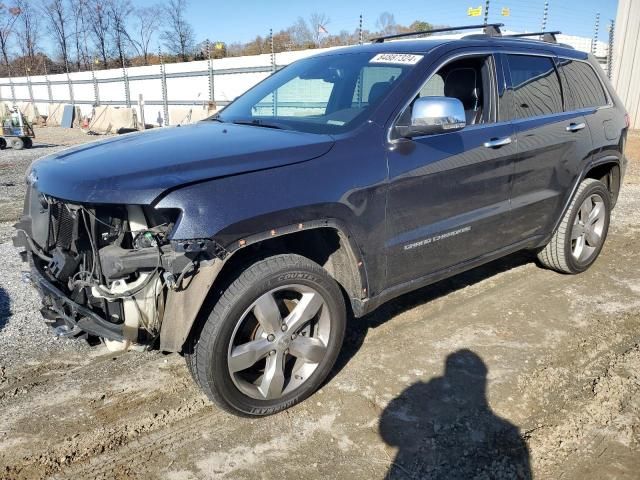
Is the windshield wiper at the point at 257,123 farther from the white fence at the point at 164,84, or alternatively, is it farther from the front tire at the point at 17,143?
the front tire at the point at 17,143

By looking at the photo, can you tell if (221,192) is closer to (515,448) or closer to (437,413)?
(437,413)

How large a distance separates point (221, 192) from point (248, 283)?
18.4 inches

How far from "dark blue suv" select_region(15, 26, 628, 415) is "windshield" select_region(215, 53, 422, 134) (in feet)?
0.05

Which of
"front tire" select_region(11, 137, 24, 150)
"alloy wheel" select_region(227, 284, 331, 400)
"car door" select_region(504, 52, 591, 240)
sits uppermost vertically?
"car door" select_region(504, 52, 591, 240)

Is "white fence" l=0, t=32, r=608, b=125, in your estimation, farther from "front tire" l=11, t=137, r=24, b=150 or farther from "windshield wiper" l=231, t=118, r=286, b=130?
"windshield wiper" l=231, t=118, r=286, b=130

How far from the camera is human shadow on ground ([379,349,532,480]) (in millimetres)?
2508

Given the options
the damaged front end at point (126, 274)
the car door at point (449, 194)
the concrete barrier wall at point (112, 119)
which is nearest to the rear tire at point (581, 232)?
the car door at point (449, 194)

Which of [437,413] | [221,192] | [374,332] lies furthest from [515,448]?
[221,192]

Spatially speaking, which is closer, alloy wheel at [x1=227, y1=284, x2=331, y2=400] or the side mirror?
alloy wheel at [x1=227, y1=284, x2=331, y2=400]

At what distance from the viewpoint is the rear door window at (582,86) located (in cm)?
448

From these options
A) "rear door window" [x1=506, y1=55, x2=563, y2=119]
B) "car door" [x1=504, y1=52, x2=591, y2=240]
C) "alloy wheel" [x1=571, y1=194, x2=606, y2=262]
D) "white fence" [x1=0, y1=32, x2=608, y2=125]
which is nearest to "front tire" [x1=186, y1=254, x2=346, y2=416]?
"car door" [x1=504, y1=52, x2=591, y2=240]

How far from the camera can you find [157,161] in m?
2.57

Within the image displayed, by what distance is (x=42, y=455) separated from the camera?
2609 mm

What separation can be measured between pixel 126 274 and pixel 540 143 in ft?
10.3
